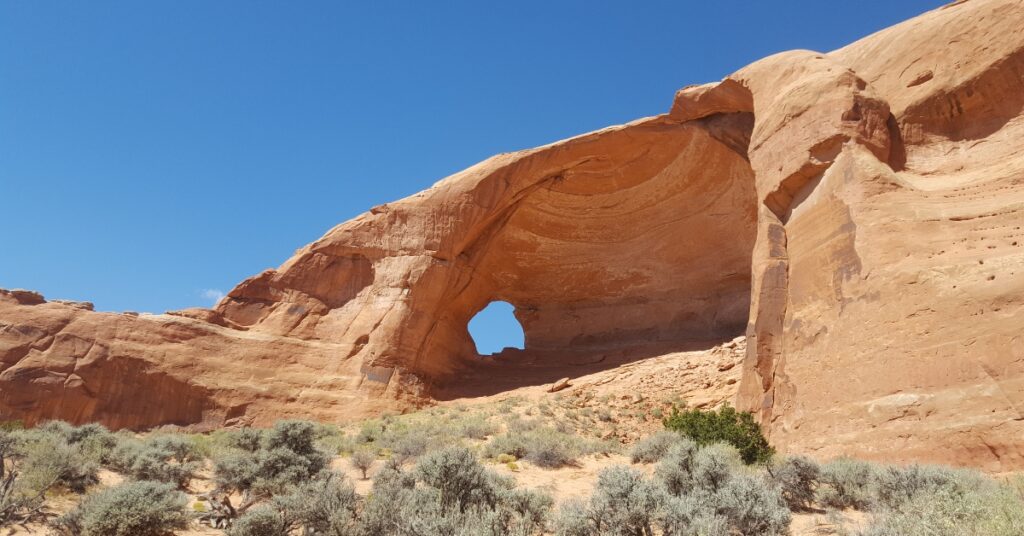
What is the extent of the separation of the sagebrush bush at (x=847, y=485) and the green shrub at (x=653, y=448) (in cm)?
293

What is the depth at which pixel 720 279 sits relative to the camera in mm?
21281

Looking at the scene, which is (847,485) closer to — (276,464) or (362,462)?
(362,462)

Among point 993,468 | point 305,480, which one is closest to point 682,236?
point 993,468

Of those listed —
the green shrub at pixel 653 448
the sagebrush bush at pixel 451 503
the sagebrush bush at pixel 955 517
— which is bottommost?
the sagebrush bush at pixel 451 503

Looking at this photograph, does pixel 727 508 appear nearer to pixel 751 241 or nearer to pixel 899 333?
pixel 899 333

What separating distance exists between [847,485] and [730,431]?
10.7 ft

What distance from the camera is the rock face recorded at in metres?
9.14

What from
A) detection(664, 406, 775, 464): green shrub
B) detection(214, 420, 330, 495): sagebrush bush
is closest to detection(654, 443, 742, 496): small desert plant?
detection(664, 406, 775, 464): green shrub

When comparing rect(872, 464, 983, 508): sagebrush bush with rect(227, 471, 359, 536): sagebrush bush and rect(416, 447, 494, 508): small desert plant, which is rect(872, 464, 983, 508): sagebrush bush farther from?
rect(227, 471, 359, 536): sagebrush bush

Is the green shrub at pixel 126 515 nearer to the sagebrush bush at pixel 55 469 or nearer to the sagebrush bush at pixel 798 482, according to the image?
the sagebrush bush at pixel 55 469

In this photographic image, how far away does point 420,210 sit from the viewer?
20891 mm

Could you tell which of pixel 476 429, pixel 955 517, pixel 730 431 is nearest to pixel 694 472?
pixel 955 517

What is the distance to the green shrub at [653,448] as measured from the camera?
1014 cm

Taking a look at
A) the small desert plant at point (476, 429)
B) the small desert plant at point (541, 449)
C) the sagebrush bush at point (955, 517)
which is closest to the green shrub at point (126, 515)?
the small desert plant at point (541, 449)
